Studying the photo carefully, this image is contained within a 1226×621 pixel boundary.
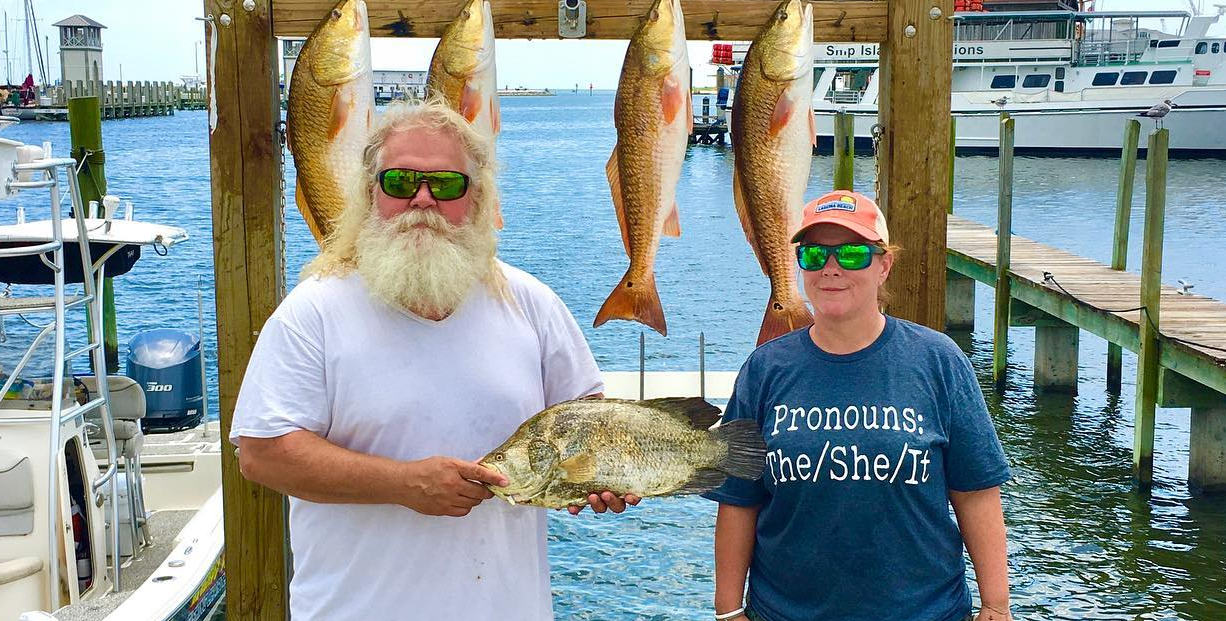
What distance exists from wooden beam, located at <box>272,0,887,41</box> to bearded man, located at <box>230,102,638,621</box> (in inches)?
27.3

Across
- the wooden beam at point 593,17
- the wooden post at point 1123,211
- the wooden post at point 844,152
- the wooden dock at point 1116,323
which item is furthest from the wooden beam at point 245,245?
the wooden post at point 1123,211

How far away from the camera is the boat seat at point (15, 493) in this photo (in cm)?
655

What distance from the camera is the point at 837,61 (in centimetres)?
4459

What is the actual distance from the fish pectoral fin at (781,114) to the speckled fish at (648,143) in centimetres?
21

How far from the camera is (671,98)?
315 cm

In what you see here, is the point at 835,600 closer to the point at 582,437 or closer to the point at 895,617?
the point at 895,617

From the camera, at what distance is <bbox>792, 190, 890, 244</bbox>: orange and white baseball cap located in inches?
111

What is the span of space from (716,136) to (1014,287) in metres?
56.3

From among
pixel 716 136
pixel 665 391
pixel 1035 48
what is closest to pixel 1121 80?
pixel 1035 48

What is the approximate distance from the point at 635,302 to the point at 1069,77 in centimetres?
5018

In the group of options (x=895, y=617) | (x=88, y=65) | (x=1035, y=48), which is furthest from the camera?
(x=88, y=65)

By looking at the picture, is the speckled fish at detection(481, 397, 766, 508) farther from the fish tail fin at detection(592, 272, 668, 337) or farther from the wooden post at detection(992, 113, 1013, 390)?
the wooden post at detection(992, 113, 1013, 390)

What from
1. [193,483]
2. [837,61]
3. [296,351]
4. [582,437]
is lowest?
[193,483]

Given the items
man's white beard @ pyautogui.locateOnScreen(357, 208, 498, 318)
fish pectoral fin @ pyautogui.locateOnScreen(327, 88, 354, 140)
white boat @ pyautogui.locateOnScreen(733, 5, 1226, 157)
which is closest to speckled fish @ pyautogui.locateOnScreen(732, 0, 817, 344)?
man's white beard @ pyautogui.locateOnScreen(357, 208, 498, 318)
